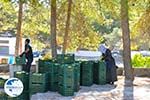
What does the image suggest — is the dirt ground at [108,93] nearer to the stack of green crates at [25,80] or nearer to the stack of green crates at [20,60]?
the stack of green crates at [25,80]

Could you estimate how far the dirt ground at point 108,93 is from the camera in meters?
11.3

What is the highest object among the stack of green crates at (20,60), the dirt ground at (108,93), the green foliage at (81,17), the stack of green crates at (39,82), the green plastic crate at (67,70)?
the green foliage at (81,17)

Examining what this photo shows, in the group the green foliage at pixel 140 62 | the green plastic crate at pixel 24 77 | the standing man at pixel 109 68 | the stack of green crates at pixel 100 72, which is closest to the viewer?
the green plastic crate at pixel 24 77

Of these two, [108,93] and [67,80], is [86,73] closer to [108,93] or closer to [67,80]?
[108,93]

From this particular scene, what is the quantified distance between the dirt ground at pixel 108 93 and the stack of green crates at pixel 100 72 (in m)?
0.22

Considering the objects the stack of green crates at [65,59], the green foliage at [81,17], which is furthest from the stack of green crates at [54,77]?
the green foliage at [81,17]

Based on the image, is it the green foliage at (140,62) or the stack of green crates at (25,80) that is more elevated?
the green foliage at (140,62)

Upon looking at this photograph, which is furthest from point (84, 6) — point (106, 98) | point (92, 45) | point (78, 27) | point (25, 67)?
point (106, 98)

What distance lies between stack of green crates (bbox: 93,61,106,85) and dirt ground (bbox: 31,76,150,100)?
0.22m

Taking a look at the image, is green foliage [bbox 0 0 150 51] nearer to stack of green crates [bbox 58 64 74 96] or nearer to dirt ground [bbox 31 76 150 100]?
dirt ground [bbox 31 76 150 100]

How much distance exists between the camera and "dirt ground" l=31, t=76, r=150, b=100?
37.1 feet

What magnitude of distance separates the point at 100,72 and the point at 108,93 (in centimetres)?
170

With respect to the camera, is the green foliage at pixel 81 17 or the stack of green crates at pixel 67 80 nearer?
the stack of green crates at pixel 67 80

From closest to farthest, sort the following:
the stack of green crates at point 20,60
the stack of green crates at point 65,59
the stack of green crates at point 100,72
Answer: the stack of green crates at point 65,59 → the stack of green crates at point 100,72 → the stack of green crates at point 20,60
